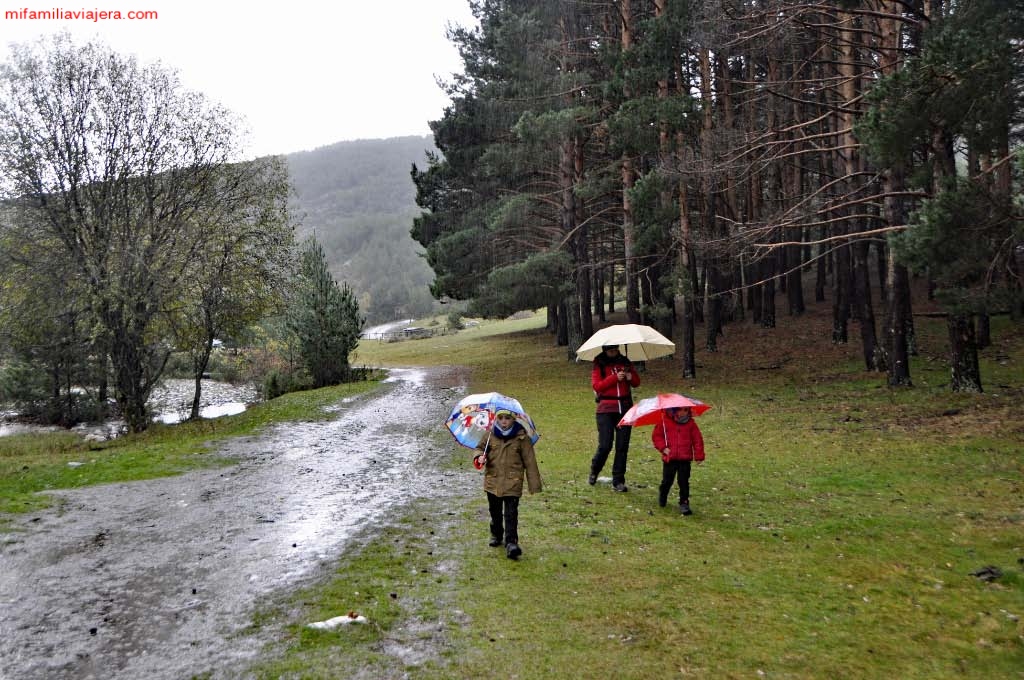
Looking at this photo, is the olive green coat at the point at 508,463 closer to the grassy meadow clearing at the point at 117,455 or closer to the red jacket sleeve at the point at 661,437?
the red jacket sleeve at the point at 661,437

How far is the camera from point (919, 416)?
1363 centimetres

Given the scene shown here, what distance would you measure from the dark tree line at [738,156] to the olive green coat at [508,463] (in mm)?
7429

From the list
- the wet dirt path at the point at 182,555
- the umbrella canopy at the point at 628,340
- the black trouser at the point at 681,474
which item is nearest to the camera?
the wet dirt path at the point at 182,555

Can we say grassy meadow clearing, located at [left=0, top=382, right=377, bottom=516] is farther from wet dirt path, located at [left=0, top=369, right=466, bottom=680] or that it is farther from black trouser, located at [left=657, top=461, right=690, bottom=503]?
black trouser, located at [left=657, top=461, right=690, bottom=503]

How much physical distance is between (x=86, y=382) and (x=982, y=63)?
3009cm

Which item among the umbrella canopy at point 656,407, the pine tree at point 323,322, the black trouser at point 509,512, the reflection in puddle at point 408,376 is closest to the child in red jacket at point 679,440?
the umbrella canopy at point 656,407

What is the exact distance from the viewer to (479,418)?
7008 millimetres

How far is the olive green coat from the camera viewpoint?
6887 millimetres

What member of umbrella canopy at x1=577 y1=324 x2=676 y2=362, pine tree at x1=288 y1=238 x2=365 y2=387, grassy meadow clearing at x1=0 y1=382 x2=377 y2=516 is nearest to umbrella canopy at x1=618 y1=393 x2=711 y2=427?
umbrella canopy at x1=577 y1=324 x2=676 y2=362

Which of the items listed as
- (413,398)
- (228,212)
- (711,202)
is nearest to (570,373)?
(413,398)

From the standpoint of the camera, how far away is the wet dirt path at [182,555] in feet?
16.3

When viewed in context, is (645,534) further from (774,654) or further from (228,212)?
(228,212)

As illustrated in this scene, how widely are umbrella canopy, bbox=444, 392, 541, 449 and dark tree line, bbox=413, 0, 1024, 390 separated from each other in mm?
7305

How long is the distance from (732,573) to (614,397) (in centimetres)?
337
